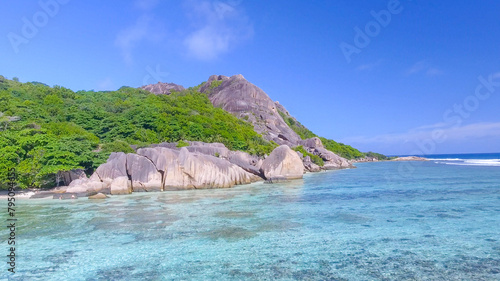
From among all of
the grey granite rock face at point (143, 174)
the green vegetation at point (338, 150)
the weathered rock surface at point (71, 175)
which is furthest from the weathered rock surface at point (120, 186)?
the green vegetation at point (338, 150)

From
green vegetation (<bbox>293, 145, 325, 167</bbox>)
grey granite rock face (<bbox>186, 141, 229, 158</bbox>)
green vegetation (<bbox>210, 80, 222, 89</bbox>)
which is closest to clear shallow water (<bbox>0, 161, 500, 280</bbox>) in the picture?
grey granite rock face (<bbox>186, 141, 229, 158</bbox>)

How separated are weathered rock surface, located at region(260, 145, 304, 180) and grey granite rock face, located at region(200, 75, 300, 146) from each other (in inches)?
928

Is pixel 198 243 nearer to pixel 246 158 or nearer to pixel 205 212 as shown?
pixel 205 212

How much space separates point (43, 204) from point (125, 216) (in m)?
6.77

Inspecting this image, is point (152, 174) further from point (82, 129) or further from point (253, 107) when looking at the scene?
point (253, 107)

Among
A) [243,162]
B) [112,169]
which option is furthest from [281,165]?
[112,169]

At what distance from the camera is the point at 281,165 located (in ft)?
96.8

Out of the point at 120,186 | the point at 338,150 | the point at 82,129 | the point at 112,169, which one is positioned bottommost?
the point at 120,186

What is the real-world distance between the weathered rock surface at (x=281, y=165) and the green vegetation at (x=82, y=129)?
737cm

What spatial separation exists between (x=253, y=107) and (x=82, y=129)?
35501 millimetres

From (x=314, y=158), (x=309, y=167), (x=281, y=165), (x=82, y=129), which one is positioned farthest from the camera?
(x=314, y=158)

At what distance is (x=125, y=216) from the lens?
12805 mm

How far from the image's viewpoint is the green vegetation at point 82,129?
1994 cm

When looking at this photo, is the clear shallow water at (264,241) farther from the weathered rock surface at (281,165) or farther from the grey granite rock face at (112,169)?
the weathered rock surface at (281,165)
